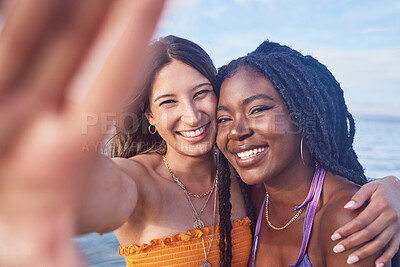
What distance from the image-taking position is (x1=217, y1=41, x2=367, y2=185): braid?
2766 millimetres

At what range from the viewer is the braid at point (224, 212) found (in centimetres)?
305

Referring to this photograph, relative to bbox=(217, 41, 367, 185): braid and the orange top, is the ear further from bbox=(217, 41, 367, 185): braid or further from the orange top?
the orange top

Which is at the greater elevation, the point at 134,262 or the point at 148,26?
the point at 148,26

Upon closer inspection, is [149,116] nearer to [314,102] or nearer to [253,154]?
[253,154]

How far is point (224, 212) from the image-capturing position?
318 centimetres

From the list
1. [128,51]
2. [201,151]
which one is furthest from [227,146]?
[128,51]

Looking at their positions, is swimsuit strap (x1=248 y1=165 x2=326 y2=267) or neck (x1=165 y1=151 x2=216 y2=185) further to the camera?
neck (x1=165 y1=151 x2=216 y2=185)

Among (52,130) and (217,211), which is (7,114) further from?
(217,211)

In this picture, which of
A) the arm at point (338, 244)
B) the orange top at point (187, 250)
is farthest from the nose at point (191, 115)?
the arm at point (338, 244)

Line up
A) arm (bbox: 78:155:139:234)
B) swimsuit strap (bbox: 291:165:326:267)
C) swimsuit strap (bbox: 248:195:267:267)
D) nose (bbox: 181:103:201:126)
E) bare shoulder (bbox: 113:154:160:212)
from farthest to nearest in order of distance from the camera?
swimsuit strap (bbox: 248:195:267:267)
nose (bbox: 181:103:201:126)
bare shoulder (bbox: 113:154:160:212)
swimsuit strap (bbox: 291:165:326:267)
arm (bbox: 78:155:139:234)

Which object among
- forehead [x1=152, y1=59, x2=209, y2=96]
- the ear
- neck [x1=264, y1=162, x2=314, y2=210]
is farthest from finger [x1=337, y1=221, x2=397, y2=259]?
the ear

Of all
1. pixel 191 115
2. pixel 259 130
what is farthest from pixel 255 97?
pixel 191 115

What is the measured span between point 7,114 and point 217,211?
9.95 ft

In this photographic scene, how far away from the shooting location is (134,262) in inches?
115
